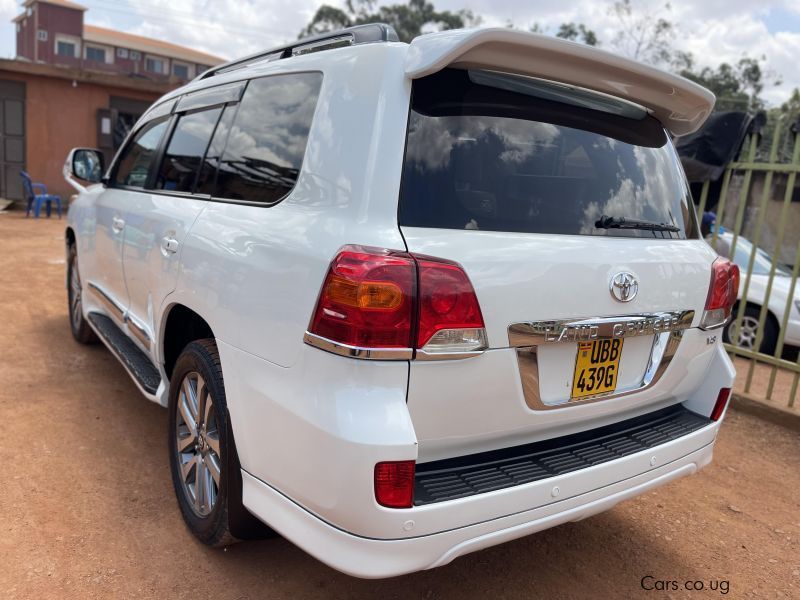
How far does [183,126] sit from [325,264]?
1968mm

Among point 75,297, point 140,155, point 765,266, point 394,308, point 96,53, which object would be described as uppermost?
point 96,53

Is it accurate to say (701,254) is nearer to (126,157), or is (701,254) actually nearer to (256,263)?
(256,263)

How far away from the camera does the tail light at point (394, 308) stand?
1.81m

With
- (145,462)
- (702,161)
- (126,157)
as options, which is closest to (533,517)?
(145,462)

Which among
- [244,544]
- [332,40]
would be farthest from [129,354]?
[332,40]

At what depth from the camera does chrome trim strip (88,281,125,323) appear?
3.80 m

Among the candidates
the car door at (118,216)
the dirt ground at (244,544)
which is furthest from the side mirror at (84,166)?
the dirt ground at (244,544)

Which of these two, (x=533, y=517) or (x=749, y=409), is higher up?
(x=533, y=517)

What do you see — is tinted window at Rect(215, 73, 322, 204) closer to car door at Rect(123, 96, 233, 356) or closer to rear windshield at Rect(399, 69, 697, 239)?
car door at Rect(123, 96, 233, 356)

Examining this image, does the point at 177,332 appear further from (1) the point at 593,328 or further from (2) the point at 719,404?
(2) the point at 719,404

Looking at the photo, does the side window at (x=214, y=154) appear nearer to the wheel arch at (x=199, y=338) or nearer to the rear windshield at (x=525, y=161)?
the wheel arch at (x=199, y=338)

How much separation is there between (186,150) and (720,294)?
2.59 metres

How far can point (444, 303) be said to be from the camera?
73.1 inches

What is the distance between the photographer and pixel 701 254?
8.59 feet
